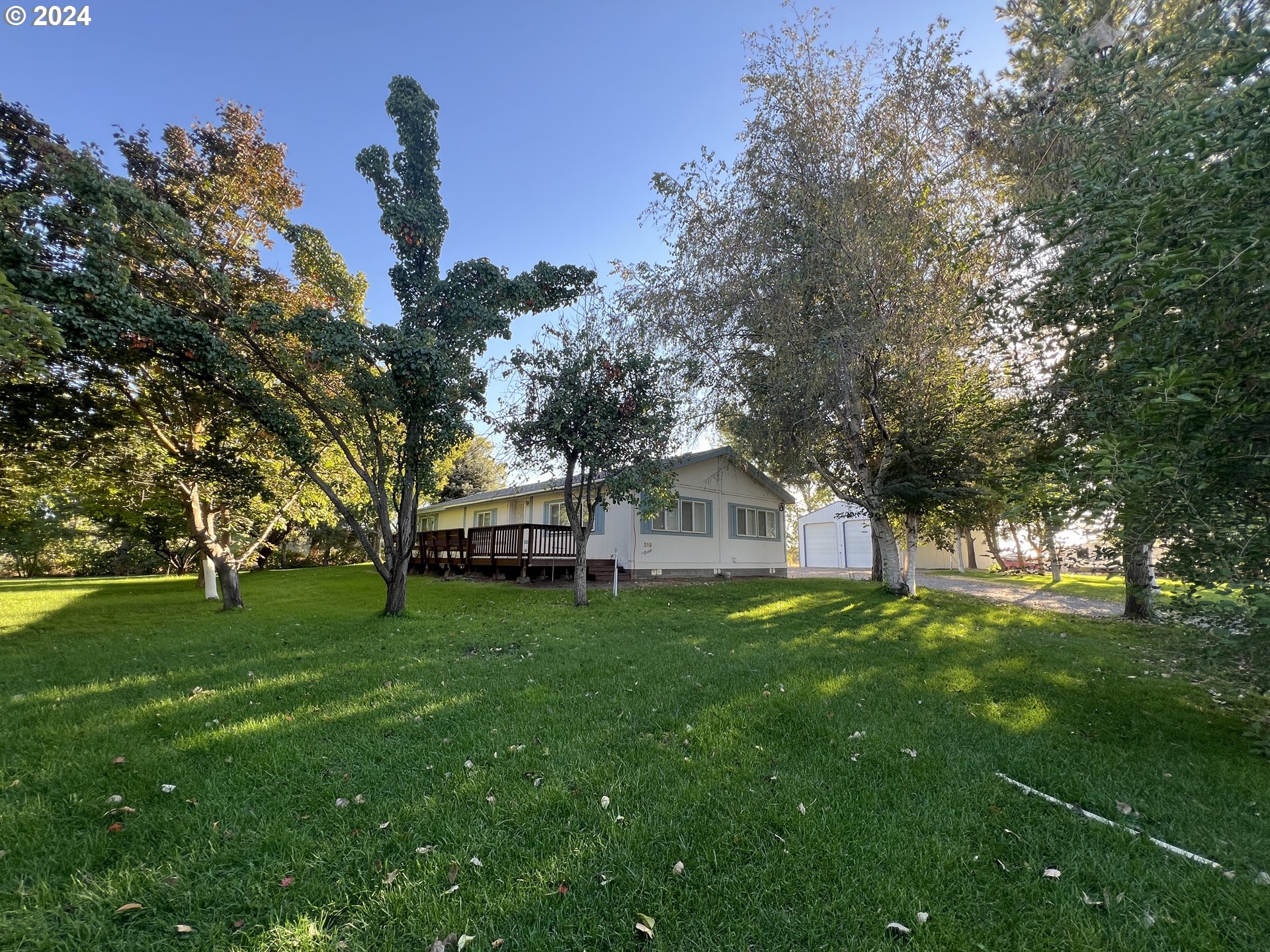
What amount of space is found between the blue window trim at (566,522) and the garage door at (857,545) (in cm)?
1633

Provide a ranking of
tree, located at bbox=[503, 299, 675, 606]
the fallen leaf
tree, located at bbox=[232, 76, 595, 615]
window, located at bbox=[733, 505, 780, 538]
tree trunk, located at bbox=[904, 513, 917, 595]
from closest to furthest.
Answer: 1. the fallen leaf
2. tree, located at bbox=[232, 76, 595, 615]
3. tree, located at bbox=[503, 299, 675, 606]
4. tree trunk, located at bbox=[904, 513, 917, 595]
5. window, located at bbox=[733, 505, 780, 538]

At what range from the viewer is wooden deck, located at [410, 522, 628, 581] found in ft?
49.4

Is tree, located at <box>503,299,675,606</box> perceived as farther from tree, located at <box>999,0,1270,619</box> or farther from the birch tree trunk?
tree, located at <box>999,0,1270,619</box>

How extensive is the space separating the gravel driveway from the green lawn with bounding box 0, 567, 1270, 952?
6.85 meters

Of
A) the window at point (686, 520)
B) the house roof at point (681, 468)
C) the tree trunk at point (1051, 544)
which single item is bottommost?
the tree trunk at point (1051, 544)

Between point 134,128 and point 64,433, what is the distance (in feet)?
18.2

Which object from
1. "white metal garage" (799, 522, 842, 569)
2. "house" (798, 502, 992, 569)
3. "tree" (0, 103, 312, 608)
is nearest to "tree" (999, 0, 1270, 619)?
"tree" (0, 103, 312, 608)

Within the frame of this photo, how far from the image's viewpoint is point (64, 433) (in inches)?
356

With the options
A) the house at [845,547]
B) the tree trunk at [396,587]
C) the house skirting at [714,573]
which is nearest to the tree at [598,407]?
the tree trunk at [396,587]

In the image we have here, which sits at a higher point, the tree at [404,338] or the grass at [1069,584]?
the tree at [404,338]

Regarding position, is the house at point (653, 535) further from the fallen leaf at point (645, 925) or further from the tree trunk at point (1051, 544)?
the fallen leaf at point (645, 925)

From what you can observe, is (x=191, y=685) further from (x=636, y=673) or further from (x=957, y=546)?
(x=957, y=546)

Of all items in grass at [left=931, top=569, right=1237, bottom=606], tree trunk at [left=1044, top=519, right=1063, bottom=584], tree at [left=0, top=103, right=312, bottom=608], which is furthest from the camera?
grass at [left=931, top=569, right=1237, bottom=606]

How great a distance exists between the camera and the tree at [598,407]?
10.2 m
